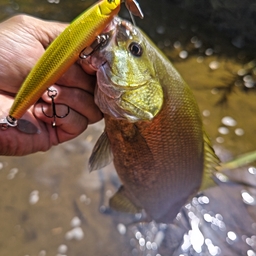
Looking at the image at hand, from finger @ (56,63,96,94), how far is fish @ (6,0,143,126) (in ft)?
0.81

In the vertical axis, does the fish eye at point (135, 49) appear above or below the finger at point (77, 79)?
above

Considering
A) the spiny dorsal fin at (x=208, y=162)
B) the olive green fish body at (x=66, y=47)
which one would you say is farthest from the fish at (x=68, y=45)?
the spiny dorsal fin at (x=208, y=162)

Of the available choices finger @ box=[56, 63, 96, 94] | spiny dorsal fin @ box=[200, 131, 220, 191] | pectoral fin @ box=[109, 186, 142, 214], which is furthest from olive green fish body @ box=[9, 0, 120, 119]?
pectoral fin @ box=[109, 186, 142, 214]

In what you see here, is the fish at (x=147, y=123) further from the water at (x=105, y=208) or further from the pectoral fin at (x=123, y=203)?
the water at (x=105, y=208)

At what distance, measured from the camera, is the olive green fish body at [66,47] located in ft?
2.55

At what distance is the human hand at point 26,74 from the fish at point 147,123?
0.13m

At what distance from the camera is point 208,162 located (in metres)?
1.22

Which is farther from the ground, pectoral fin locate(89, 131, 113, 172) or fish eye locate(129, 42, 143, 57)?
fish eye locate(129, 42, 143, 57)

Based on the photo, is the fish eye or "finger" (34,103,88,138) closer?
the fish eye

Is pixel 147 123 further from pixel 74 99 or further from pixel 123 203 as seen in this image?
pixel 123 203

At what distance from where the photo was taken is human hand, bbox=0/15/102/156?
44.1 inches

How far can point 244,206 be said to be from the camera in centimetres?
189

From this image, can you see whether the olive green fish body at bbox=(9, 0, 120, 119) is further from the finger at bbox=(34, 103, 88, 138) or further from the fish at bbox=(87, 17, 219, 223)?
the finger at bbox=(34, 103, 88, 138)

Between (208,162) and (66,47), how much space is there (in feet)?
2.21
